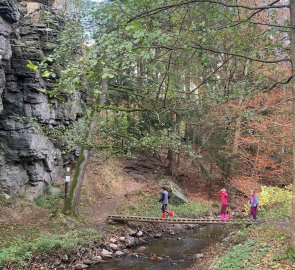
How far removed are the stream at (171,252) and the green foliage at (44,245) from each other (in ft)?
4.46

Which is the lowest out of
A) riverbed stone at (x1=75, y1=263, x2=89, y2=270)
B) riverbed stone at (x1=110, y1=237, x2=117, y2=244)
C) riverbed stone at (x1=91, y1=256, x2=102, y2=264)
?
riverbed stone at (x1=91, y1=256, x2=102, y2=264)

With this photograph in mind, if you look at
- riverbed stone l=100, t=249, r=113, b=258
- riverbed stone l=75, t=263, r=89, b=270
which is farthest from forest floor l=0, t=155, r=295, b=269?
riverbed stone l=75, t=263, r=89, b=270

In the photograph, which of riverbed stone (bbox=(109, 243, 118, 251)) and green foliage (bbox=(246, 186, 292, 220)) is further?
green foliage (bbox=(246, 186, 292, 220))

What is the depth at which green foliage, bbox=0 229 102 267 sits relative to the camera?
11078mm

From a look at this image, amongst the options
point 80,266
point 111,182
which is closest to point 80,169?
point 80,266

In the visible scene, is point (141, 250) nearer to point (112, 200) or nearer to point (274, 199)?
point (112, 200)

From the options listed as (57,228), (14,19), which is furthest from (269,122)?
(14,19)

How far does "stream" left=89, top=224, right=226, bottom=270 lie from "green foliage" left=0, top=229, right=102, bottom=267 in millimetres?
1359

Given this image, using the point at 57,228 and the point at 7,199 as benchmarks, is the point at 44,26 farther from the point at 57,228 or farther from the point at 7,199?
the point at 57,228

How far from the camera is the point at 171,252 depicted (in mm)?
14984

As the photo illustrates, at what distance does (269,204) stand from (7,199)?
14674 mm

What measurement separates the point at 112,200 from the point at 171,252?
7333mm

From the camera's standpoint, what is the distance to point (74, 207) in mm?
16219

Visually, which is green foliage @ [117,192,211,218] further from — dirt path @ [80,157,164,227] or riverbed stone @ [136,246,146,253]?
riverbed stone @ [136,246,146,253]
